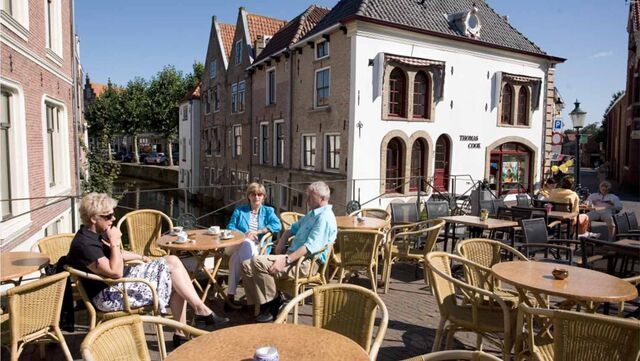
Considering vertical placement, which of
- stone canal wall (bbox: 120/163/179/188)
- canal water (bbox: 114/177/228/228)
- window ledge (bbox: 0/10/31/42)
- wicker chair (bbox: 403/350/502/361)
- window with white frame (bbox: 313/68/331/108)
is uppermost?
window with white frame (bbox: 313/68/331/108)

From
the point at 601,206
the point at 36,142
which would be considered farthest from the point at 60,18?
the point at 601,206

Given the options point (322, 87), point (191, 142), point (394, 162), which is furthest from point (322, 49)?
point (191, 142)

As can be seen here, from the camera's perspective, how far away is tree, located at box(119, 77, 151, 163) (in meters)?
38.9

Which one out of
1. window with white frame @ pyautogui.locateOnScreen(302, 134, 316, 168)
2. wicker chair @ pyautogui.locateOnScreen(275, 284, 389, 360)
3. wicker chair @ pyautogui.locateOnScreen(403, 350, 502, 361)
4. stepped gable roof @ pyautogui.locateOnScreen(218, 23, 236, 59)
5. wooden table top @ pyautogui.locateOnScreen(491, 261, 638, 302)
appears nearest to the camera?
wicker chair @ pyautogui.locateOnScreen(403, 350, 502, 361)

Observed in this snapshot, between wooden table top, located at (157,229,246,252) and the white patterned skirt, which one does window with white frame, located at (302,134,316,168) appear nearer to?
wooden table top, located at (157,229,246,252)

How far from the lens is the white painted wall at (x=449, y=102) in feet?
45.3

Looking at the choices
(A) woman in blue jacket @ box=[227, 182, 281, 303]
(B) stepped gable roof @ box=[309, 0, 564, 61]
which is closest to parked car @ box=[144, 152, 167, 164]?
(B) stepped gable roof @ box=[309, 0, 564, 61]

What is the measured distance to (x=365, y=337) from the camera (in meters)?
2.62

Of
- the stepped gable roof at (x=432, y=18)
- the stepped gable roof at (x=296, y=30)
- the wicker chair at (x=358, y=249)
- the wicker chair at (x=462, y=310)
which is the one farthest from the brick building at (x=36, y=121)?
the stepped gable roof at (x=296, y=30)

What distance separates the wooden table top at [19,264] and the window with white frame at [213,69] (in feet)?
79.8

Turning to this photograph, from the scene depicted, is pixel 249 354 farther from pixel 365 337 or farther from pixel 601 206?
pixel 601 206

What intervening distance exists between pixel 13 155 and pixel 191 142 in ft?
82.3

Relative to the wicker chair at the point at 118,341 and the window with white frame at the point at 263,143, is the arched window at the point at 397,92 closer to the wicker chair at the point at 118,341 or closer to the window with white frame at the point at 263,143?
the window with white frame at the point at 263,143

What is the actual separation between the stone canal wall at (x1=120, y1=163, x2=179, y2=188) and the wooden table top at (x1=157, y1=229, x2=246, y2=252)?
31.7 meters
